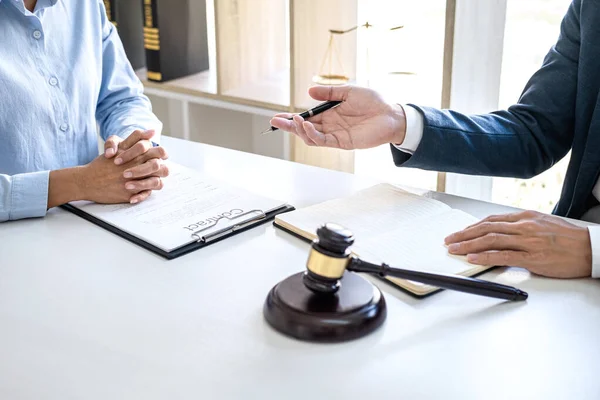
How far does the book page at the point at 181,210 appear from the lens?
4.05 ft

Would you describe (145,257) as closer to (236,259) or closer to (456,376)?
(236,259)

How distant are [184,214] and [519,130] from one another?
0.70 m

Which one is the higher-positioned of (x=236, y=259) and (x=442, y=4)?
(x=442, y=4)

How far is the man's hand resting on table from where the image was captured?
1.10 m

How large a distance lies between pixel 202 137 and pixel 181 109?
0.50ft

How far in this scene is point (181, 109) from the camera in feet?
10.1

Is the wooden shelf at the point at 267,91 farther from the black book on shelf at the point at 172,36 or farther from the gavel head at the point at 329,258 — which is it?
the gavel head at the point at 329,258

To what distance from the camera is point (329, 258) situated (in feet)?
3.06

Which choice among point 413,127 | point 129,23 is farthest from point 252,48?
point 413,127

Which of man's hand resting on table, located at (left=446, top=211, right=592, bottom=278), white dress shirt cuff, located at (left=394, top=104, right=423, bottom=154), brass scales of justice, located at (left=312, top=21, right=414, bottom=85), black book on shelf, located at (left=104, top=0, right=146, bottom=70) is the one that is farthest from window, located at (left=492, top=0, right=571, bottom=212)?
black book on shelf, located at (left=104, top=0, right=146, bottom=70)

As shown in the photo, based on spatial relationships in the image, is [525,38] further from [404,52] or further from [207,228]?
[207,228]

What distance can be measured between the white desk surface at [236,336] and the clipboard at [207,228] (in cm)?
2

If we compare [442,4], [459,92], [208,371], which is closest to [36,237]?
[208,371]

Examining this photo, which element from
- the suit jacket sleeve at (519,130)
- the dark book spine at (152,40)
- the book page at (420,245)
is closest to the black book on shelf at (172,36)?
the dark book spine at (152,40)
